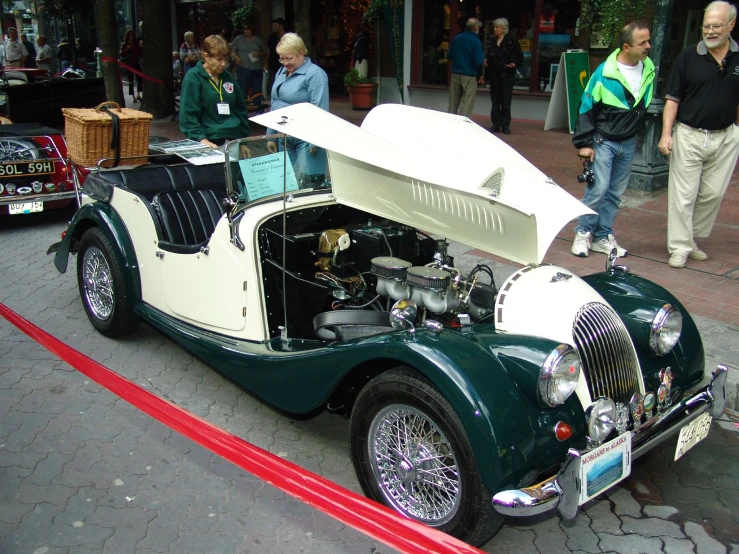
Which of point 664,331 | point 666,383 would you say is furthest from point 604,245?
point 666,383

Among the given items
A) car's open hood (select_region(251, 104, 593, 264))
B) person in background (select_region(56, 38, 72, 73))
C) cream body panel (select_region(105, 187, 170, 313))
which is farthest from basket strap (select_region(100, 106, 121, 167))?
person in background (select_region(56, 38, 72, 73))

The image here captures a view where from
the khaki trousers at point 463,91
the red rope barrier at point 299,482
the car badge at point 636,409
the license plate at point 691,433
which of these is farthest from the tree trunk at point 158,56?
the license plate at point 691,433

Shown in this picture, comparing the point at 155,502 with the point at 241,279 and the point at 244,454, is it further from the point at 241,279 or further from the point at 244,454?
the point at 241,279

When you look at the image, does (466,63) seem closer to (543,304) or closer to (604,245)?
(604,245)

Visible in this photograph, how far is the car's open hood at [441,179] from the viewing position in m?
2.93

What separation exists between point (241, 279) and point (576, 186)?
576cm

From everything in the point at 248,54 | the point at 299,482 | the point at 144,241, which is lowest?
the point at 299,482

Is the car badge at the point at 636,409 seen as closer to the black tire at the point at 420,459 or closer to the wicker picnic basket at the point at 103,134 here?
the black tire at the point at 420,459

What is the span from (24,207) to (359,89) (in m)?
9.27

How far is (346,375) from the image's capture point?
3.03 m

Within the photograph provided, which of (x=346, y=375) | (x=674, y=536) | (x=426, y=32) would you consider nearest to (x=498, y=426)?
(x=346, y=375)

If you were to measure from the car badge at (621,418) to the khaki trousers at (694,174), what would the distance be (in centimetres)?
363

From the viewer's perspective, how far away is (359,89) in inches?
602

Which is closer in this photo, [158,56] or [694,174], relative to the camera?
[694,174]
